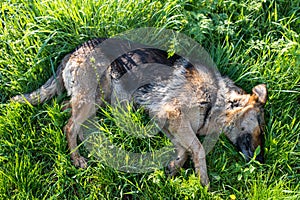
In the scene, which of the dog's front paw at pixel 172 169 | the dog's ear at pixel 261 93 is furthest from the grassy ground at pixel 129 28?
the dog's ear at pixel 261 93

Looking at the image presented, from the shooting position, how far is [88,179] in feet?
13.6

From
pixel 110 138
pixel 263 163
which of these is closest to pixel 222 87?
pixel 263 163

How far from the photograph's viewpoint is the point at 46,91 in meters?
4.51

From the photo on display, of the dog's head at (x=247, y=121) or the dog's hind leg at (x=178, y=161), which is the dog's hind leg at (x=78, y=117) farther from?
the dog's head at (x=247, y=121)

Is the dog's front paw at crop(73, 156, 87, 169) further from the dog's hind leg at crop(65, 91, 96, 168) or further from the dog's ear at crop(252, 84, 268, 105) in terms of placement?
the dog's ear at crop(252, 84, 268, 105)

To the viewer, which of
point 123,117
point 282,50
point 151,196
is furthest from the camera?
point 282,50

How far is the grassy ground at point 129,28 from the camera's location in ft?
13.3

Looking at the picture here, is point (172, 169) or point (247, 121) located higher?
point (247, 121)

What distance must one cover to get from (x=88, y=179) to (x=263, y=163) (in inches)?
66.3

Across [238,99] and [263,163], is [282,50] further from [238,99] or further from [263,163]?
[263,163]

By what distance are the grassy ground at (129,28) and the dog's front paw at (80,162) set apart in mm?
80

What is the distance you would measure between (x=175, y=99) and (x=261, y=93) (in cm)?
83

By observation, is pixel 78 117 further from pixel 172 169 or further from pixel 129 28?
pixel 129 28

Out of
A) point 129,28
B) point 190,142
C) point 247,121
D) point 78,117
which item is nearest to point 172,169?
point 190,142
